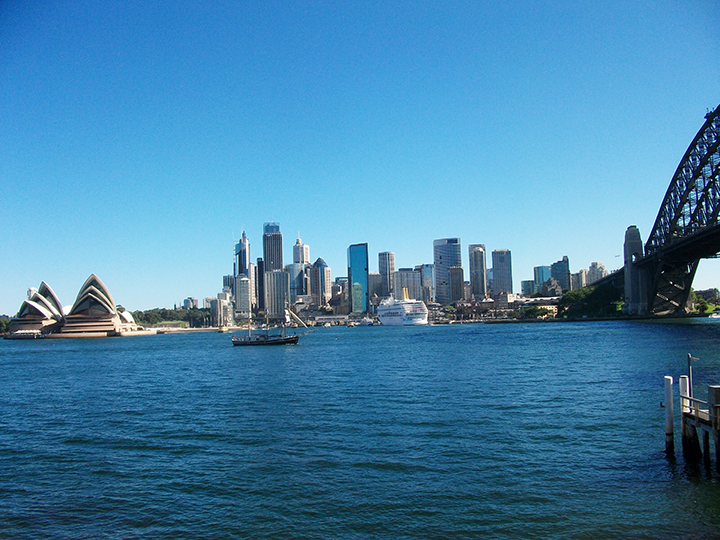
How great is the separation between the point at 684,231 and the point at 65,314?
468 feet

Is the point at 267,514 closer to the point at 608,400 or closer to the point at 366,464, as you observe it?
the point at 366,464

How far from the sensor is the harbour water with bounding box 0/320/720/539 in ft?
39.5

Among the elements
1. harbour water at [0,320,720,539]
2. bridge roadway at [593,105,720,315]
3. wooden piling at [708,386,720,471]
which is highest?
bridge roadway at [593,105,720,315]

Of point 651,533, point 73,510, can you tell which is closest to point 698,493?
point 651,533

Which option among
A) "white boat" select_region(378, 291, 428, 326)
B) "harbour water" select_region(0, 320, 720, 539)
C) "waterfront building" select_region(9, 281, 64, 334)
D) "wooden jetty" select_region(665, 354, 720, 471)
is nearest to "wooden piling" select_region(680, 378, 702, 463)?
"wooden jetty" select_region(665, 354, 720, 471)

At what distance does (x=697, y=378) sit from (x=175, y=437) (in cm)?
2468

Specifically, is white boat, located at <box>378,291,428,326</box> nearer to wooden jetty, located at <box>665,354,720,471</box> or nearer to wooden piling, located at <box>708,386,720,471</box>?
wooden jetty, located at <box>665,354,720,471</box>

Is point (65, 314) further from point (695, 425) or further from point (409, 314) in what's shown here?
point (695, 425)

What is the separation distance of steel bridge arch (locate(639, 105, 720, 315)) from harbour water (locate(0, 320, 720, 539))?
6334 cm

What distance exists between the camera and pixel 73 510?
13500 millimetres

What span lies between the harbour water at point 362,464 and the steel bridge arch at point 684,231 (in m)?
63.3

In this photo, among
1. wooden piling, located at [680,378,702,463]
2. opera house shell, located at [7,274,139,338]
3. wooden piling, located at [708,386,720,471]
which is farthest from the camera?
opera house shell, located at [7,274,139,338]

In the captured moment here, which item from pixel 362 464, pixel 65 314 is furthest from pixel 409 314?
pixel 362 464

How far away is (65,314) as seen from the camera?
474 feet
